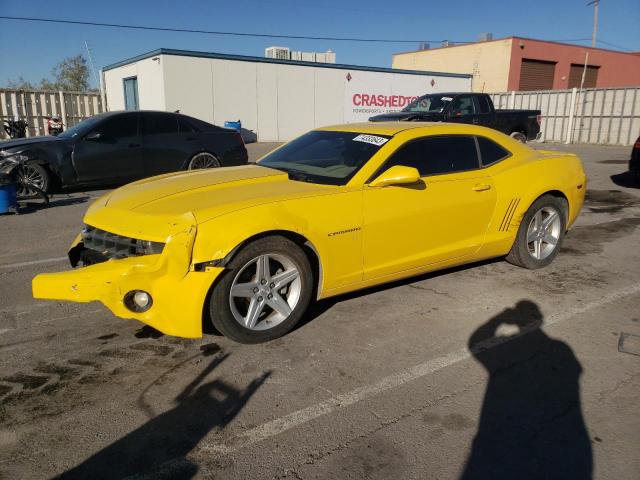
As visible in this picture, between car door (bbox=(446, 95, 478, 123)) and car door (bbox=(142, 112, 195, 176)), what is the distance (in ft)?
26.9

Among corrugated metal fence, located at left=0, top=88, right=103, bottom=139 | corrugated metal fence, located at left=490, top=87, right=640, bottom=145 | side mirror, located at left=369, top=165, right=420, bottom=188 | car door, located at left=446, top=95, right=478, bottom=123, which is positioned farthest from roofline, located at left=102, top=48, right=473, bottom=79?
side mirror, located at left=369, top=165, right=420, bottom=188

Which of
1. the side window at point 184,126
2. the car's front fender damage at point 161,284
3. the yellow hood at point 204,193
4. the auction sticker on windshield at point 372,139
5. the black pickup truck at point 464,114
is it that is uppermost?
the black pickup truck at point 464,114

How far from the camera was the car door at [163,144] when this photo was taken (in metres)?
9.94

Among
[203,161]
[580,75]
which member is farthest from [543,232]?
[580,75]

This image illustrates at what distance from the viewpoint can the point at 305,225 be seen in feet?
11.8

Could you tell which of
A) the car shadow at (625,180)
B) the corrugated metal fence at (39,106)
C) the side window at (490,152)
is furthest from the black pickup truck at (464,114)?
the corrugated metal fence at (39,106)

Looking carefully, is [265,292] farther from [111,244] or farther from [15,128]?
[15,128]

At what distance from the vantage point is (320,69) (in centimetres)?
2441

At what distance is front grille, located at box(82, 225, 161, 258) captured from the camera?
11.0ft

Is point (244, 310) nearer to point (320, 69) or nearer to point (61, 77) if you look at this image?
point (320, 69)

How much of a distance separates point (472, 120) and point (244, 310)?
525 inches

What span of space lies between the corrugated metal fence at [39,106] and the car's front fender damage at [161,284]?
20761mm

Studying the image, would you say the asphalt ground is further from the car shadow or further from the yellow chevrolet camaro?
the car shadow

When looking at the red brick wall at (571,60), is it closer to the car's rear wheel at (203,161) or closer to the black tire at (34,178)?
the car's rear wheel at (203,161)
